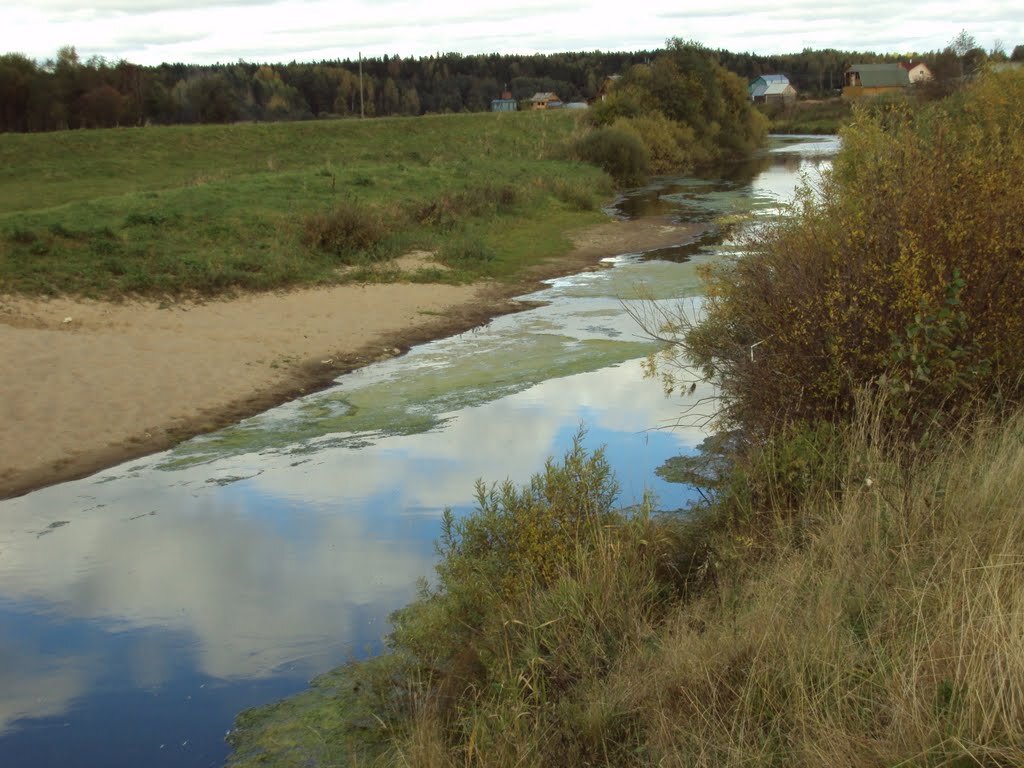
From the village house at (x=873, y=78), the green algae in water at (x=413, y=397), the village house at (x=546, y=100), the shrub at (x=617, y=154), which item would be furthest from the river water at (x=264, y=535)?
the village house at (x=873, y=78)

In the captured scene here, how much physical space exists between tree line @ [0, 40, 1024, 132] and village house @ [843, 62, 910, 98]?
6.58 metres

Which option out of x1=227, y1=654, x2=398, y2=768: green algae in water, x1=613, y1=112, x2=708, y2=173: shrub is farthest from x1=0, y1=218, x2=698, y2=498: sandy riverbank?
x1=613, y1=112, x2=708, y2=173: shrub

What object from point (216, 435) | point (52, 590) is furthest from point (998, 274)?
point (216, 435)

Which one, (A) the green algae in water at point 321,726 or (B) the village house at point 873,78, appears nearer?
(A) the green algae in water at point 321,726

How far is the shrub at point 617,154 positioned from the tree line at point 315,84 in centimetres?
1331

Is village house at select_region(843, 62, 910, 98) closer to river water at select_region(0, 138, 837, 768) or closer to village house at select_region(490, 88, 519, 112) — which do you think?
village house at select_region(490, 88, 519, 112)

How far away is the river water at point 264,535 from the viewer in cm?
632

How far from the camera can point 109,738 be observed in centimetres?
592

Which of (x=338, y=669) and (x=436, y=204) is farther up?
(x=436, y=204)

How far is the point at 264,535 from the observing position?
871 centimetres

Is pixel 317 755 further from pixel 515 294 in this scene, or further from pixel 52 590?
pixel 515 294

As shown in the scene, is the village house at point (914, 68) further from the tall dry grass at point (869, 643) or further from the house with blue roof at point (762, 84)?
the tall dry grass at point (869, 643)

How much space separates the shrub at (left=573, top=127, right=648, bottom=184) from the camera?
3984 centimetres

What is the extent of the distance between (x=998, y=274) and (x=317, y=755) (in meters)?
5.14
